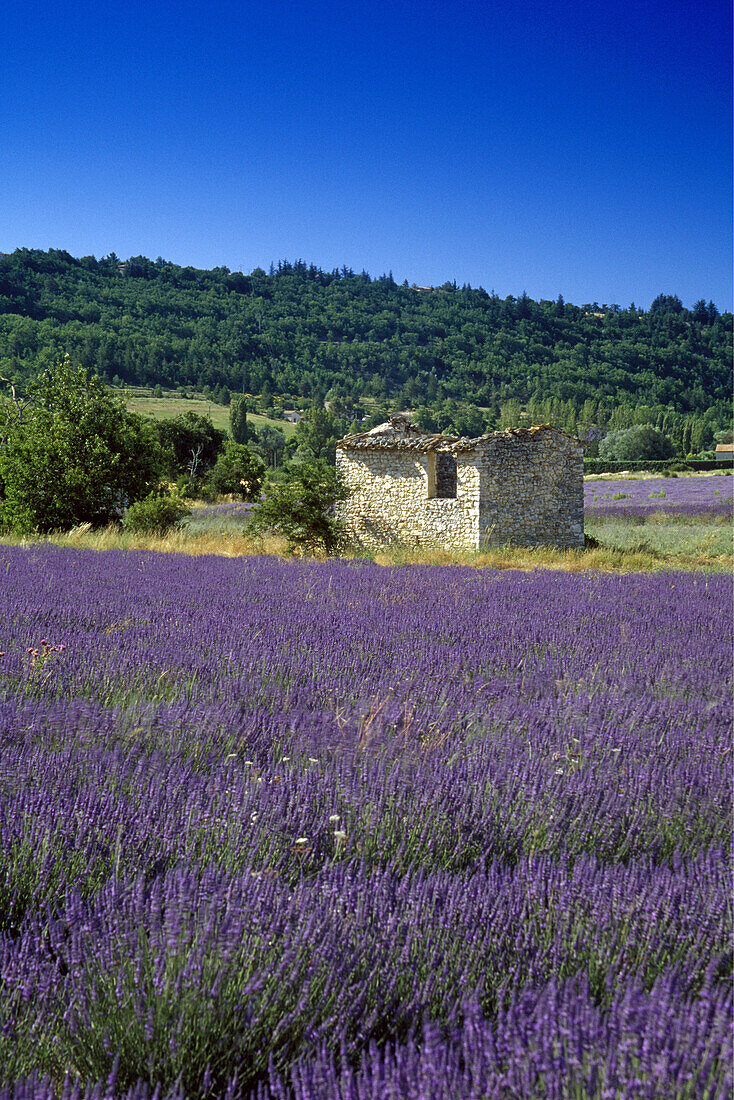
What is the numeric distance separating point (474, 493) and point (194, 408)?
62249 mm

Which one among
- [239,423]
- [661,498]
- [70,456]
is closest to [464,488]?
[70,456]

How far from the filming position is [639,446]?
61.9 metres

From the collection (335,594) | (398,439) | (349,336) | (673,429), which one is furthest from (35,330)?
(335,594)

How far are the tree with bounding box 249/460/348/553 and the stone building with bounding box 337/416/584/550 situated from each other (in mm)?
2495

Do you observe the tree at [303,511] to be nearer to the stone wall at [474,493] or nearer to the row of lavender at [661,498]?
the stone wall at [474,493]

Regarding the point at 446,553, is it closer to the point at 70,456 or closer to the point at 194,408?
the point at 70,456

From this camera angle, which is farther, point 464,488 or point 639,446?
point 639,446

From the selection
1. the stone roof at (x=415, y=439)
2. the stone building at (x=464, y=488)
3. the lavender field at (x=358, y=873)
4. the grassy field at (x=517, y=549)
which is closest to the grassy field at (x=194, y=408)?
the stone roof at (x=415, y=439)

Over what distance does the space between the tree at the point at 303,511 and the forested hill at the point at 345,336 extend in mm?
65907

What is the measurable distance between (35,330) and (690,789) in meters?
102

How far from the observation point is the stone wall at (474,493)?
16578mm

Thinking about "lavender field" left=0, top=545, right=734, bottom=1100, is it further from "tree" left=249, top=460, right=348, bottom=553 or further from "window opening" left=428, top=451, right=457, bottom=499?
"window opening" left=428, top=451, right=457, bottom=499

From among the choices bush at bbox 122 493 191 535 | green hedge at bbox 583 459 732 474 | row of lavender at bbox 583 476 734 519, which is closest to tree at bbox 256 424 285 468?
row of lavender at bbox 583 476 734 519

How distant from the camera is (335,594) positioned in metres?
6.30
